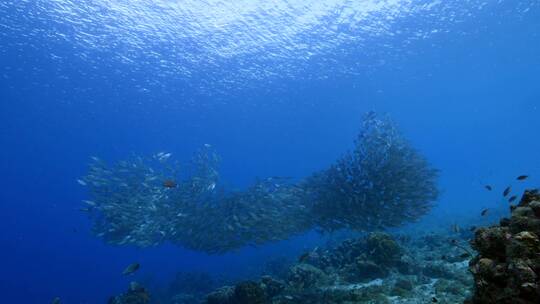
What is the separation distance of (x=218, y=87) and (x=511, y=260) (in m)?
47.3

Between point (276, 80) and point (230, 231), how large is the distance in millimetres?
31821

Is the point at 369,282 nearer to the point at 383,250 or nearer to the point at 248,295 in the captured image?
the point at 383,250

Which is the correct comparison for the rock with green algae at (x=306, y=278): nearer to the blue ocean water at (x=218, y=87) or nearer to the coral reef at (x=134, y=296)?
the coral reef at (x=134, y=296)

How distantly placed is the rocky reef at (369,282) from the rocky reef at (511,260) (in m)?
5.26

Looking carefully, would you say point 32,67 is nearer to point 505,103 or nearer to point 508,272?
point 508,272

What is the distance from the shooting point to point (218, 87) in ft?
163

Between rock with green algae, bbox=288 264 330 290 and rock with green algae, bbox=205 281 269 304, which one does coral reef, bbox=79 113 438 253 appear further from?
rock with green algae, bbox=205 281 269 304

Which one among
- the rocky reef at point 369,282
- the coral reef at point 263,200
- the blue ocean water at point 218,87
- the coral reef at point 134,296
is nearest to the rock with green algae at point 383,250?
the rocky reef at point 369,282

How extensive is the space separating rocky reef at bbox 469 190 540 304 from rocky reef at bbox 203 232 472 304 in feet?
17.2

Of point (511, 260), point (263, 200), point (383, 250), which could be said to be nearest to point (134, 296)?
point (263, 200)

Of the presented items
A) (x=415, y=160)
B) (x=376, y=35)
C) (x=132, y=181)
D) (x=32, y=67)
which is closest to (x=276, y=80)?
(x=376, y=35)

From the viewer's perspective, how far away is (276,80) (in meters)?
49.3

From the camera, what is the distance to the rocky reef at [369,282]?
10.8 metres

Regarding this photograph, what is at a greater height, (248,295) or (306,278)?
(306,278)
